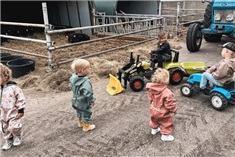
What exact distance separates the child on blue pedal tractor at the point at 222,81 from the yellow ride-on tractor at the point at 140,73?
0.81 m

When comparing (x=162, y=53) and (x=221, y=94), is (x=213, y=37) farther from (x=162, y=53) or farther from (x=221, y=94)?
(x=221, y=94)

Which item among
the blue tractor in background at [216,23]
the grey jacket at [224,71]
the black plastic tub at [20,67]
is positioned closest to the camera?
the grey jacket at [224,71]

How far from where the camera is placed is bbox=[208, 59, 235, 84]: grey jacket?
3443 millimetres

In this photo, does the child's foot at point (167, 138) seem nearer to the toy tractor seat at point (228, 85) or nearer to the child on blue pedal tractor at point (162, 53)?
the toy tractor seat at point (228, 85)

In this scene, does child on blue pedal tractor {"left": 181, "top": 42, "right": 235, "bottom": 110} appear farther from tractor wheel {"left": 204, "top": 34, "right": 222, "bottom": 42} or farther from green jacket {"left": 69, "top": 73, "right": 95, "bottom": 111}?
tractor wheel {"left": 204, "top": 34, "right": 222, "bottom": 42}

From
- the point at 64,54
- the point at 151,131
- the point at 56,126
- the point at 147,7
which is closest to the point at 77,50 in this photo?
the point at 64,54

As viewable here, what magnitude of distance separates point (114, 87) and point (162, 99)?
1.89 meters

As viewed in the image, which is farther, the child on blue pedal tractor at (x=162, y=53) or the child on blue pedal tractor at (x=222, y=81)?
the child on blue pedal tractor at (x=162, y=53)

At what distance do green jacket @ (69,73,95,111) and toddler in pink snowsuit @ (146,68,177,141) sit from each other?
74cm

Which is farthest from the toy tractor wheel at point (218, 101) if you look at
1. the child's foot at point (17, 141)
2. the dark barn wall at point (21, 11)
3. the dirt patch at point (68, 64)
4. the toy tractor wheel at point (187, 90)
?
the dark barn wall at point (21, 11)

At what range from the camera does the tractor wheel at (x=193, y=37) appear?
22.3ft

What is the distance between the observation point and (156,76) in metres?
2.83

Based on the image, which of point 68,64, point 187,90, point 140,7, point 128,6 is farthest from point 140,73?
point 128,6

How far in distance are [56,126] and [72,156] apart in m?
0.79
